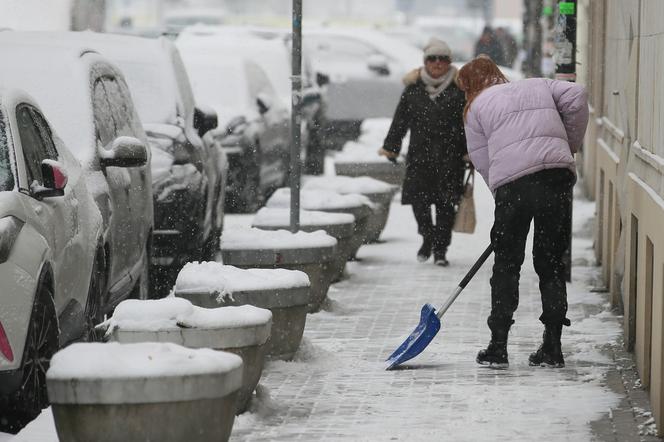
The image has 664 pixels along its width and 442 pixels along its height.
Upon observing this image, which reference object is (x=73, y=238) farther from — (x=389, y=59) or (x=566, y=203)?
(x=389, y=59)

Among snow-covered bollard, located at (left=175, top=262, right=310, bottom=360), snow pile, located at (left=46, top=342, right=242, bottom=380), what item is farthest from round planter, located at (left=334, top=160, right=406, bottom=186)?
snow pile, located at (left=46, top=342, right=242, bottom=380)

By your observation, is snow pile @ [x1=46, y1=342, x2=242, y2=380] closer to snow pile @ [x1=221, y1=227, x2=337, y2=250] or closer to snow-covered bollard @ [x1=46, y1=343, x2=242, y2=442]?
snow-covered bollard @ [x1=46, y1=343, x2=242, y2=442]

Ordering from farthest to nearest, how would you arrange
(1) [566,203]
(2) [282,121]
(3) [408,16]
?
(3) [408,16], (2) [282,121], (1) [566,203]

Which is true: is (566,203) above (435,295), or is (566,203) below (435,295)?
above

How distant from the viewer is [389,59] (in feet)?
97.2

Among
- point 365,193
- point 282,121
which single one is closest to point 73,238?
point 365,193

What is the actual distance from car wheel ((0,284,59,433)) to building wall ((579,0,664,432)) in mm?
2670

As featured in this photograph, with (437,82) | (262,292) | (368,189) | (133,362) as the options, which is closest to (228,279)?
(262,292)

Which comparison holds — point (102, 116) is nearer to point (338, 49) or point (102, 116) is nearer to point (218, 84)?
point (218, 84)

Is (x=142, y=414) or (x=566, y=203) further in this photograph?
(x=566, y=203)

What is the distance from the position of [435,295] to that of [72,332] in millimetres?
4246

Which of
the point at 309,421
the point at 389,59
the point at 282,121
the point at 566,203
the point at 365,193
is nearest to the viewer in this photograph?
the point at 309,421

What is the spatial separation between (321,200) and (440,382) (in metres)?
4.60

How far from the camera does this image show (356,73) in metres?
28.4
